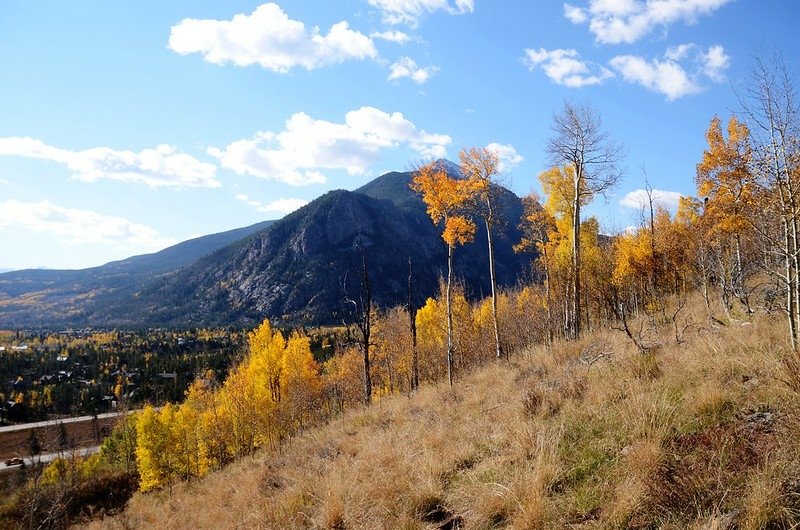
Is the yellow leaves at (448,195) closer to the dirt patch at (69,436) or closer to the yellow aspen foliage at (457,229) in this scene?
the yellow aspen foliage at (457,229)

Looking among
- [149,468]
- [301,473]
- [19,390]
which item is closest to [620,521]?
[301,473]

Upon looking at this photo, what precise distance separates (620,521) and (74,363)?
17151 centimetres

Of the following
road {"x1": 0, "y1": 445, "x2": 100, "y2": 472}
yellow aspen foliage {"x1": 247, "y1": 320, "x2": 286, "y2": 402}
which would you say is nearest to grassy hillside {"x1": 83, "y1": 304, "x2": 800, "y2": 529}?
yellow aspen foliage {"x1": 247, "y1": 320, "x2": 286, "y2": 402}

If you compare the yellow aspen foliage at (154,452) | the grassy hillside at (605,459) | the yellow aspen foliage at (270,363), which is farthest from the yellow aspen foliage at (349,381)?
the grassy hillside at (605,459)

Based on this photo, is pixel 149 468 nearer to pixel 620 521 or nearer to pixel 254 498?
pixel 254 498

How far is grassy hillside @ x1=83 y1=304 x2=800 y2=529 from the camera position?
12.2ft

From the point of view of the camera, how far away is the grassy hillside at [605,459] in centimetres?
371

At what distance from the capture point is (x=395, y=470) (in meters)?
6.30

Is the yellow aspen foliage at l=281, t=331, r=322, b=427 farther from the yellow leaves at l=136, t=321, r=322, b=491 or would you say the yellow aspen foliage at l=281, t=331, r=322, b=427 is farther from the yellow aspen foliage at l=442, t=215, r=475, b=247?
the yellow aspen foliage at l=442, t=215, r=475, b=247

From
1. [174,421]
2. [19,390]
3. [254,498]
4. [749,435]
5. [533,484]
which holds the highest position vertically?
[749,435]

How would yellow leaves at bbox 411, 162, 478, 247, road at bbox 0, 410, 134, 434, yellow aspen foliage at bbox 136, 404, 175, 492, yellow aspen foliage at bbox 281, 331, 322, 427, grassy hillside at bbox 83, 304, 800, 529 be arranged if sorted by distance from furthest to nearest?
road at bbox 0, 410, 134, 434
yellow aspen foliage at bbox 136, 404, 175, 492
yellow aspen foliage at bbox 281, 331, 322, 427
yellow leaves at bbox 411, 162, 478, 247
grassy hillside at bbox 83, 304, 800, 529

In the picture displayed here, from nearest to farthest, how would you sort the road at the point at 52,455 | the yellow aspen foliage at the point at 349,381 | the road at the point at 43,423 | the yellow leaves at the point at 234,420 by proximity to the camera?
the yellow leaves at the point at 234,420, the yellow aspen foliage at the point at 349,381, the road at the point at 52,455, the road at the point at 43,423

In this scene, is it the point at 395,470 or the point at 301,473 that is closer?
the point at 395,470

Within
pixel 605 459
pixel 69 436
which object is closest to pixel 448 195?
pixel 605 459
